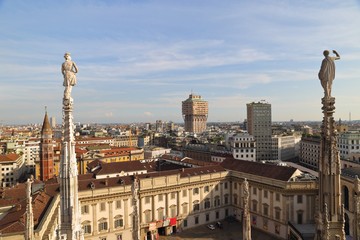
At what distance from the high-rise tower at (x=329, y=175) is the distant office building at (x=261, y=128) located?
437 feet

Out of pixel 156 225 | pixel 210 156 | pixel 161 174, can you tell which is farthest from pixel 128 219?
pixel 210 156

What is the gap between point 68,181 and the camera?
30.6ft

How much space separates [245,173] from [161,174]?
15514 mm

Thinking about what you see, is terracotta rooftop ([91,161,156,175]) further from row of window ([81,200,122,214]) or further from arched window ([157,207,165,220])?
arched window ([157,207,165,220])

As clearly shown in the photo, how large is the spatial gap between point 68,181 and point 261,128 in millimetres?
143174

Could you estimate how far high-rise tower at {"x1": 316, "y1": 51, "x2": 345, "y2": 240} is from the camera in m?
9.44

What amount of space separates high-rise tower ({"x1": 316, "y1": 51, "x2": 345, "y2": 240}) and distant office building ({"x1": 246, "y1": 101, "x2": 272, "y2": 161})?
133m

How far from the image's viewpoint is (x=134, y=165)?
6631 centimetres

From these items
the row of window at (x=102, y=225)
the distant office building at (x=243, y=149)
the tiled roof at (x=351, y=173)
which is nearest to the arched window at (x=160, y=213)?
the row of window at (x=102, y=225)

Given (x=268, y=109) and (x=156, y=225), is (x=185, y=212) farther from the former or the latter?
(x=268, y=109)

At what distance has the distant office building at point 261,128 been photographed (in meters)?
142

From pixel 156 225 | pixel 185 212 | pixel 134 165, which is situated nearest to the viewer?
pixel 156 225

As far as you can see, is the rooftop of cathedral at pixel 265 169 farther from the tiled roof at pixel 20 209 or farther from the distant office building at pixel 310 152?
the distant office building at pixel 310 152

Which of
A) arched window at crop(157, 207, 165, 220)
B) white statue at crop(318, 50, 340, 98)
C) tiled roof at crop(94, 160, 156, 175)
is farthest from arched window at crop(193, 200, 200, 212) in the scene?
white statue at crop(318, 50, 340, 98)
